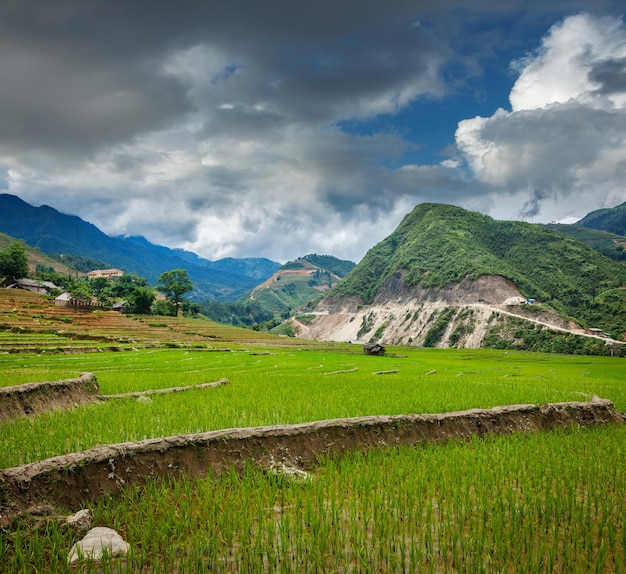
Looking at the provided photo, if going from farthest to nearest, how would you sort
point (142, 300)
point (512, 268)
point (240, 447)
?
point (512, 268)
point (142, 300)
point (240, 447)

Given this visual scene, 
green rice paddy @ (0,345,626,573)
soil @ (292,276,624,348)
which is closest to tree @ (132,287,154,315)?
soil @ (292,276,624,348)

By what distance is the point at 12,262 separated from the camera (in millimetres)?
95375

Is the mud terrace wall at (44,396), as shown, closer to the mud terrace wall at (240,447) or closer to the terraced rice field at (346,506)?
the terraced rice field at (346,506)

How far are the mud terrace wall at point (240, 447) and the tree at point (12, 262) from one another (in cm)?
11319

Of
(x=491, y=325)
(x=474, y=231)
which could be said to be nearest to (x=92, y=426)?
(x=491, y=325)

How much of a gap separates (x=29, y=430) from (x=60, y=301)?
80.4m

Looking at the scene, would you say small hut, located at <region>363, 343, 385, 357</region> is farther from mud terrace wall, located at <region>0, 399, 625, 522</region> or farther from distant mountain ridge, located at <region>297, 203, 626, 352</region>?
distant mountain ridge, located at <region>297, 203, 626, 352</region>

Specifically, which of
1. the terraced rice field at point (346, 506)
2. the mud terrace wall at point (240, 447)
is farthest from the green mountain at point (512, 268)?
the terraced rice field at point (346, 506)

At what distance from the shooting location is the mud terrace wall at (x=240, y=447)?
498 cm

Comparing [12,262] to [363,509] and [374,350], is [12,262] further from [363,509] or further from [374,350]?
[363,509]

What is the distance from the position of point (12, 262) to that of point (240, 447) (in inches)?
4463

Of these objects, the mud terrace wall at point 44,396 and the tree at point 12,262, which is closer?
the mud terrace wall at point 44,396

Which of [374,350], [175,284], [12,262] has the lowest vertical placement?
[374,350]

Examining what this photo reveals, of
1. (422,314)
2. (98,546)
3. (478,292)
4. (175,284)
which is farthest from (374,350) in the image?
(478,292)
